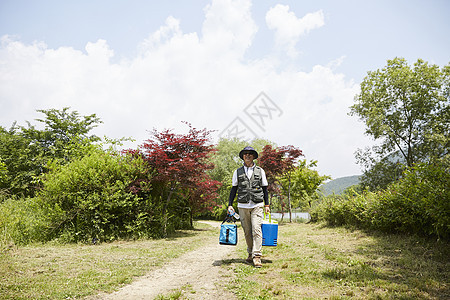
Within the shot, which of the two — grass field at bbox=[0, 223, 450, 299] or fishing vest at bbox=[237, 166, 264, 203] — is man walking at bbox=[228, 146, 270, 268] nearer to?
fishing vest at bbox=[237, 166, 264, 203]

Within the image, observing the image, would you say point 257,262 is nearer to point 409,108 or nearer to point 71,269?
point 71,269

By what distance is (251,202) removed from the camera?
502cm

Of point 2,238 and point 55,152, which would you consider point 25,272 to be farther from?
point 55,152

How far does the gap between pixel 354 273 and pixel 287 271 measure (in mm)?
1015

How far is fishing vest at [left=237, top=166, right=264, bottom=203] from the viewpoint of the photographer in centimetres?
504

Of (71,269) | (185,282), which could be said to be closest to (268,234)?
(185,282)

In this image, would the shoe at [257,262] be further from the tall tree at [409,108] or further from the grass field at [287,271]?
the tall tree at [409,108]

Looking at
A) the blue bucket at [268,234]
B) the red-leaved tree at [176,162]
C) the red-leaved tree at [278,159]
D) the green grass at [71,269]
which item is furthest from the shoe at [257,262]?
the red-leaved tree at [278,159]

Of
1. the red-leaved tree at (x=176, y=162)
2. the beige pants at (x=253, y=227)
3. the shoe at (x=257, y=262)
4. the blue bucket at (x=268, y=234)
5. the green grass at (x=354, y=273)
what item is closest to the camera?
the green grass at (x=354, y=273)

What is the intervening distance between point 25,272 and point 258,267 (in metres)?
3.91

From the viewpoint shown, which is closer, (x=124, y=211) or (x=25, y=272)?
(x=25, y=272)

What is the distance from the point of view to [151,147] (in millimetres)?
9375

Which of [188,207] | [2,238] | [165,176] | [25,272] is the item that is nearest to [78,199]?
[2,238]

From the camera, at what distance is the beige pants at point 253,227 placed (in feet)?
16.0
